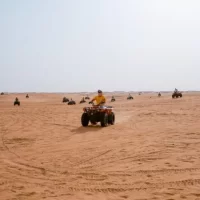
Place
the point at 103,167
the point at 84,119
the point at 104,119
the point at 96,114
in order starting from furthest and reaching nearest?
the point at 84,119
the point at 96,114
the point at 104,119
the point at 103,167

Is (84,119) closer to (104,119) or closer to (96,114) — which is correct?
(96,114)

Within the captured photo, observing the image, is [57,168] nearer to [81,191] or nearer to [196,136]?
[81,191]

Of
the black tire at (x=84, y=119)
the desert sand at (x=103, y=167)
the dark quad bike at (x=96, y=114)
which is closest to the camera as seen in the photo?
the desert sand at (x=103, y=167)

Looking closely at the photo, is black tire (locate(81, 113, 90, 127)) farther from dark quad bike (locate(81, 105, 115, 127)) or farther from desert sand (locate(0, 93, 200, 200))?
desert sand (locate(0, 93, 200, 200))

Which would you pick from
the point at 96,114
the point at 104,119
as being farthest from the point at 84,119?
the point at 104,119

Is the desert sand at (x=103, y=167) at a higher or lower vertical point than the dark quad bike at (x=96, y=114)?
lower

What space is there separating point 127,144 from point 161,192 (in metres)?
4.44

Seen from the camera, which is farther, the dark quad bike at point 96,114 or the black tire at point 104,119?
the dark quad bike at point 96,114

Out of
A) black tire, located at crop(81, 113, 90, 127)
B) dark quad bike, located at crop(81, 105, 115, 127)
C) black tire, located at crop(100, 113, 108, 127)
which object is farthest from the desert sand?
black tire, located at crop(81, 113, 90, 127)

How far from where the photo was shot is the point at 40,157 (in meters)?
8.49

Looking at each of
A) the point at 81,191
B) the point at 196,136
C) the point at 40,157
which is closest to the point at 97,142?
the point at 40,157

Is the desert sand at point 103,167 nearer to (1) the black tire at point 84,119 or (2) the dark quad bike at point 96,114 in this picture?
(2) the dark quad bike at point 96,114

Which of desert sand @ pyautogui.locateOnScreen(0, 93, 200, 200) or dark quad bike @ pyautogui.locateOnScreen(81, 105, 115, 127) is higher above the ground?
Result: dark quad bike @ pyautogui.locateOnScreen(81, 105, 115, 127)

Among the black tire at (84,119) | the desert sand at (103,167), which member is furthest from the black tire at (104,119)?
the desert sand at (103,167)
